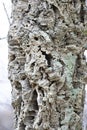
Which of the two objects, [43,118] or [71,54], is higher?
[71,54]

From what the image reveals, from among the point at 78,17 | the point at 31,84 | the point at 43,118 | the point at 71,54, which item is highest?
the point at 78,17

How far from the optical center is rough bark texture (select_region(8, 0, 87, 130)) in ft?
3.53

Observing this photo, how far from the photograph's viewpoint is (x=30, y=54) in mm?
1114

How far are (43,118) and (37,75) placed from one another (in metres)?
0.14

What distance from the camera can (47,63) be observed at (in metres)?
1.09

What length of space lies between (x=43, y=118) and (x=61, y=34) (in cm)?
30

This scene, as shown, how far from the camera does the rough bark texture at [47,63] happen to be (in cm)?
108

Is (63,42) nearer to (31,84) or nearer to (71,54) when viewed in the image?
(71,54)

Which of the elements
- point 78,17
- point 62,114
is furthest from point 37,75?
point 78,17

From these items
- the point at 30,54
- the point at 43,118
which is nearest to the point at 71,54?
the point at 30,54

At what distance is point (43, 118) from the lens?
1.06 meters

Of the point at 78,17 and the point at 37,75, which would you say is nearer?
the point at 37,75

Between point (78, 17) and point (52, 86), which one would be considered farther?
point (78, 17)

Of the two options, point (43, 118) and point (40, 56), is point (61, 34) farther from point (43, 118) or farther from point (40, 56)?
point (43, 118)
